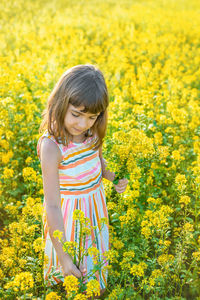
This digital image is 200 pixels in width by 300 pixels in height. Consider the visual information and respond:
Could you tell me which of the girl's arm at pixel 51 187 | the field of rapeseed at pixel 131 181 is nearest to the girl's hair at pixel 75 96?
the girl's arm at pixel 51 187

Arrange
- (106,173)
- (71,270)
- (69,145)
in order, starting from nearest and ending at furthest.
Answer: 1. (71,270)
2. (69,145)
3. (106,173)

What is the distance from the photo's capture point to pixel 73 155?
2.04 metres

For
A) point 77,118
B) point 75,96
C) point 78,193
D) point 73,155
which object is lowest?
point 78,193

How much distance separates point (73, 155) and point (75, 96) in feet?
1.36

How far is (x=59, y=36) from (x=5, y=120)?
5.76 meters

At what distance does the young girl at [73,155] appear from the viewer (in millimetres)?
1818

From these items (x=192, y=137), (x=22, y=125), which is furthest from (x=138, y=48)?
(x=22, y=125)

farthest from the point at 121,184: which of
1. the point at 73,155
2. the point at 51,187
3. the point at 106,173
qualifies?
the point at 51,187

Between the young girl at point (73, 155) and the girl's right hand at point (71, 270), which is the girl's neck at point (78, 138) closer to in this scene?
the young girl at point (73, 155)

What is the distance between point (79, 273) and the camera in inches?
67.2

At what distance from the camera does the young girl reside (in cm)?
182

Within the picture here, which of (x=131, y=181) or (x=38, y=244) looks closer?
(x=38, y=244)

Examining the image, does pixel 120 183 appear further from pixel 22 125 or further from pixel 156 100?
pixel 156 100

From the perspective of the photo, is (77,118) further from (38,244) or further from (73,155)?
(38,244)
